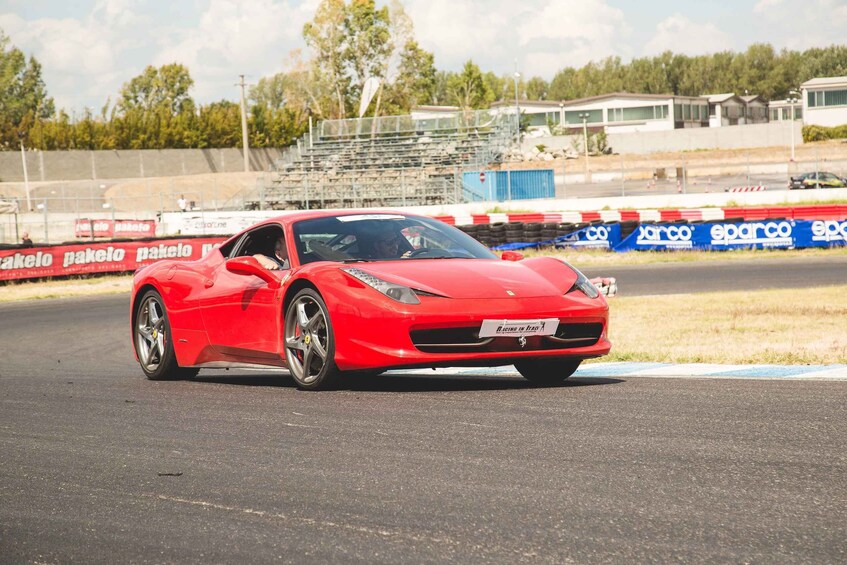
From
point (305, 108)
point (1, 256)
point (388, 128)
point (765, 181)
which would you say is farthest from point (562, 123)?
point (1, 256)

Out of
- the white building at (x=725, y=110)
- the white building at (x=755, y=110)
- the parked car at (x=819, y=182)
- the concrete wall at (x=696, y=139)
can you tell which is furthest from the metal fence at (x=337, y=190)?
the white building at (x=755, y=110)

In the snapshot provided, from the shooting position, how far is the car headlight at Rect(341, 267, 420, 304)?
6.79 m

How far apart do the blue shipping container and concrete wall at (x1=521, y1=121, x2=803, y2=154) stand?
3723cm

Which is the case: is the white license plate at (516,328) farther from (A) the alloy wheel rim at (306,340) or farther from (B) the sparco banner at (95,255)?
(B) the sparco banner at (95,255)

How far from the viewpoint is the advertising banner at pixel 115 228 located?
40.8 meters

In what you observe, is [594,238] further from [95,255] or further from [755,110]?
[755,110]

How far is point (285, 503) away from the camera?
399 centimetres

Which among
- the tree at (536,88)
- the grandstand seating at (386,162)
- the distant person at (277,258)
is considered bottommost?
the distant person at (277,258)

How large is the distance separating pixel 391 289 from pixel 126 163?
71.4m

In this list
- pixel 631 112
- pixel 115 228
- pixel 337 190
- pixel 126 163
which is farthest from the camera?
pixel 631 112

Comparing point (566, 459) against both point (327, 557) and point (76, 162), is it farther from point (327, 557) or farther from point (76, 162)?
point (76, 162)

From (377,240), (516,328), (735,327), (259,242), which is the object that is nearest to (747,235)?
(735,327)

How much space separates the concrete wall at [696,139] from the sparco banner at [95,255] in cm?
6547

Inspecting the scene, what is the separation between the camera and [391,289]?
6844 mm
